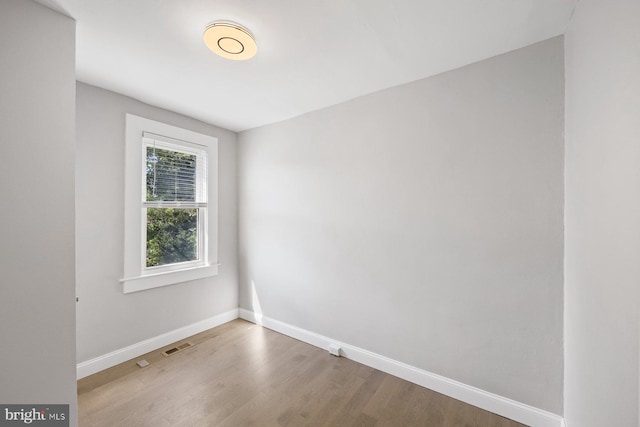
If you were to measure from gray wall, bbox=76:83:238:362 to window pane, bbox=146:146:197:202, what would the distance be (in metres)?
0.28

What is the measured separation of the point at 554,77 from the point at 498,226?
3.18ft

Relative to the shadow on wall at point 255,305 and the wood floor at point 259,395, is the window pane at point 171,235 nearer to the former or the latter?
the shadow on wall at point 255,305

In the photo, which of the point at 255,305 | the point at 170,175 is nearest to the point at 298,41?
the point at 170,175

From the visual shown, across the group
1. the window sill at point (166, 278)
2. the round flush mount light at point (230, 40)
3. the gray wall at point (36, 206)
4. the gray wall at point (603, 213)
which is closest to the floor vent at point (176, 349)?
the window sill at point (166, 278)

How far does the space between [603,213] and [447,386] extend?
A: 1.62m

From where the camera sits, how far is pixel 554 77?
64.1 inches

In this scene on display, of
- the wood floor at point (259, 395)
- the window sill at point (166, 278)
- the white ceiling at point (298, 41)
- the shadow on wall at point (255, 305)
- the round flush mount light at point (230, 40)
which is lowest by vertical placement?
Result: the wood floor at point (259, 395)

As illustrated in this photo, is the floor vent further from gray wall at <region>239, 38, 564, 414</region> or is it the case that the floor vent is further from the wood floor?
gray wall at <region>239, 38, 564, 414</region>

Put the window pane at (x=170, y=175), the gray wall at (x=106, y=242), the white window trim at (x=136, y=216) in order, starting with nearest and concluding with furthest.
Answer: the gray wall at (x=106, y=242)
the white window trim at (x=136, y=216)
the window pane at (x=170, y=175)

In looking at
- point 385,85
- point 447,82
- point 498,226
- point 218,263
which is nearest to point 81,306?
point 218,263

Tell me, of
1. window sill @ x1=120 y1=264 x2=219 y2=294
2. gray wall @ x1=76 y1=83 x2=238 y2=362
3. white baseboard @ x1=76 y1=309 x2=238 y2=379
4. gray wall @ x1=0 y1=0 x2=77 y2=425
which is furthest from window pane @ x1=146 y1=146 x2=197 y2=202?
white baseboard @ x1=76 y1=309 x2=238 y2=379

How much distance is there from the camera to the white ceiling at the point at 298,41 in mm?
1416

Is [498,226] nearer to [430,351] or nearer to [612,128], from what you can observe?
[612,128]

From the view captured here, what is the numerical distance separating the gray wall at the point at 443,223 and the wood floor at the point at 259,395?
247 millimetres
